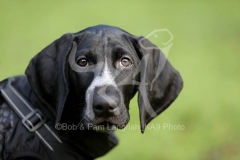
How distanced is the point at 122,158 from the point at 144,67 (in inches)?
90.0

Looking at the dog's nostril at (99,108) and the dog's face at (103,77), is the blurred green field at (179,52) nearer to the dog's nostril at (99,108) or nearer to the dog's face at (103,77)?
the dog's face at (103,77)

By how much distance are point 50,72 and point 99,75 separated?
1.72ft

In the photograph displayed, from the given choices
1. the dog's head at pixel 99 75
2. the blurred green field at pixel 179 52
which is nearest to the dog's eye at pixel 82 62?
the dog's head at pixel 99 75

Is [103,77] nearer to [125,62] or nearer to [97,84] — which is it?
[97,84]

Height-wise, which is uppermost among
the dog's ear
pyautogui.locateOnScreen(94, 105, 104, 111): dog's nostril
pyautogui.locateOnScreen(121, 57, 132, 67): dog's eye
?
pyautogui.locateOnScreen(121, 57, 132, 67): dog's eye

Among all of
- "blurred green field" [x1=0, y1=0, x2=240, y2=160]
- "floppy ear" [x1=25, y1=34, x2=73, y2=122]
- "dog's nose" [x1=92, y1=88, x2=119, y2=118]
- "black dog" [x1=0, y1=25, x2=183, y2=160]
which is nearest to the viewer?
"dog's nose" [x1=92, y1=88, x2=119, y2=118]

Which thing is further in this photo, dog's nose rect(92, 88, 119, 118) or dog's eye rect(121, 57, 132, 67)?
dog's eye rect(121, 57, 132, 67)

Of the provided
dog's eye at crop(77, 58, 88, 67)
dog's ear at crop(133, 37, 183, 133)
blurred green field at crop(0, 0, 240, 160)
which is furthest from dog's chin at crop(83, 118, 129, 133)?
blurred green field at crop(0, 0, 240, 160)

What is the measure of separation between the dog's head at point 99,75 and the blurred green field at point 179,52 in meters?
2.19

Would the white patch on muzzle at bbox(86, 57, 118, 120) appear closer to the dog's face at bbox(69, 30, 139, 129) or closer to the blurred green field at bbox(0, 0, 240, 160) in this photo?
the dog's face at bbox(69, 30, 139, 129)

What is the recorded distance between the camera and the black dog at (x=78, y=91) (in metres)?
5.55

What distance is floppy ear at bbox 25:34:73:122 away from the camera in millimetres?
5652

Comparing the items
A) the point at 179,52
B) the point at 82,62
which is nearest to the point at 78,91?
the point at 82,62

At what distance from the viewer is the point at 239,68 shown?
428 inches
